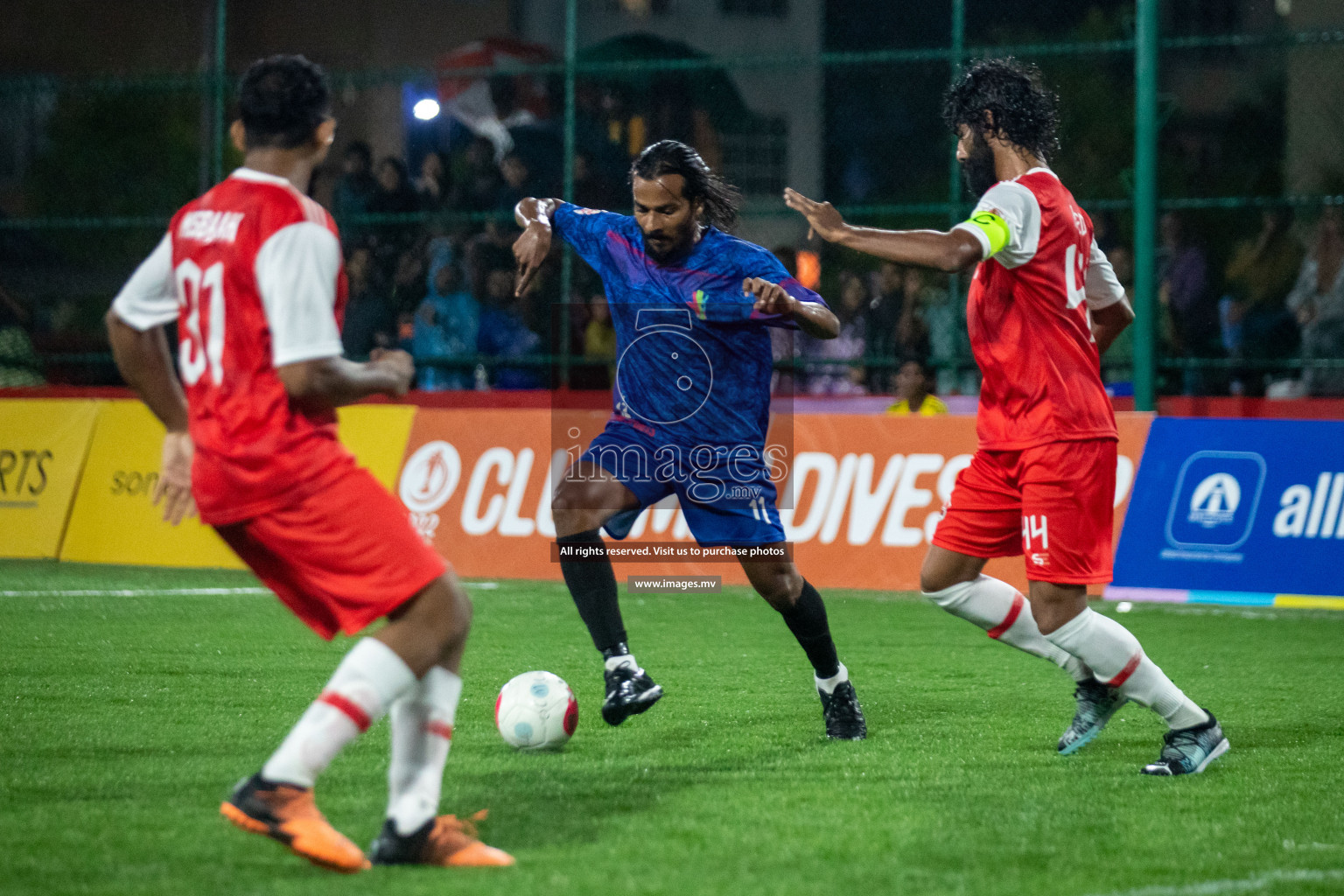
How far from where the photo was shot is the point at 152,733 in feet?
19.6

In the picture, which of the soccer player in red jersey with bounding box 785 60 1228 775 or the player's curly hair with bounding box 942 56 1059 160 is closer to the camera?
the soccer player in red jersey with bounding box 785 60 1228 775

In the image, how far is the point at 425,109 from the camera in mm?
14875

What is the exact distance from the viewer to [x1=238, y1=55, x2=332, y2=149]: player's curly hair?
4125 millimetres

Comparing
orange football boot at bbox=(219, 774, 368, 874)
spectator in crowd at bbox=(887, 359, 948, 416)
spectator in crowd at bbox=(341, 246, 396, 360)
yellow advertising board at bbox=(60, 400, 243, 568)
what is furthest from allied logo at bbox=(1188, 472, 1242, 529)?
orange football boot at bbox=(219, 774, 368, 874)

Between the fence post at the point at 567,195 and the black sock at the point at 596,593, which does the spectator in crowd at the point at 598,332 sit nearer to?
the fence post at the point at 567,195

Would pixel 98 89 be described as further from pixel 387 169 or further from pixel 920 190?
pixel 920 190

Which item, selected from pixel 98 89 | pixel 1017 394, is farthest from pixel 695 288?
pixel 98 89

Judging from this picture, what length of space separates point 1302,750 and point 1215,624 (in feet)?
12.6

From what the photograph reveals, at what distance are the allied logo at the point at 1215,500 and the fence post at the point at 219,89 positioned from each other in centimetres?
911

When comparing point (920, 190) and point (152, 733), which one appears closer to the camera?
point (152, 733)

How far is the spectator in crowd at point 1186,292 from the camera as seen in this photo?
41.8 ft

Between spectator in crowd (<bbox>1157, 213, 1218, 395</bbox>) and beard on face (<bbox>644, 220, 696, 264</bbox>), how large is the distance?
728 centimetres

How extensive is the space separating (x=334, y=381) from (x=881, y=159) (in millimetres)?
12944

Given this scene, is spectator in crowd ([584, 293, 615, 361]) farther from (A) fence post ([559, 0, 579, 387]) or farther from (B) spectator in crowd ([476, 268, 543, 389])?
(B) spectator in crowd ([476, 268, 543, 389])
